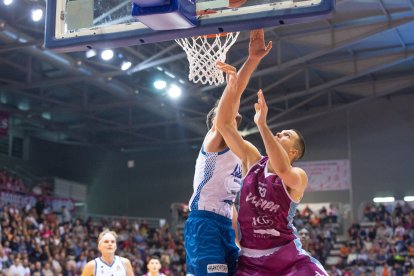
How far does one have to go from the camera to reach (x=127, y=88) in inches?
871

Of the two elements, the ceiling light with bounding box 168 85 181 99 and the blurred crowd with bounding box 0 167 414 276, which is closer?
the blurred crowd with bounding box 0 167 414 276

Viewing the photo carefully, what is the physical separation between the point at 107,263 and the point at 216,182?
4.19 metres

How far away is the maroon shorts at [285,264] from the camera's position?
466 cm

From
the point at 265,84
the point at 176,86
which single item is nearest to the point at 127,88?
the point at 176,86

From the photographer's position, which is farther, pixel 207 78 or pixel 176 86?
pixel 176 86

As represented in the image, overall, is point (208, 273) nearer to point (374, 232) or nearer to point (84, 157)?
point (374, 232)

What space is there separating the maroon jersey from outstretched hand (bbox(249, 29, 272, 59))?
0.95 metres

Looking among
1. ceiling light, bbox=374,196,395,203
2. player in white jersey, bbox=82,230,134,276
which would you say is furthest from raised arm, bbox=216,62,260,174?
ceiling light, bbox=374,196,395,203

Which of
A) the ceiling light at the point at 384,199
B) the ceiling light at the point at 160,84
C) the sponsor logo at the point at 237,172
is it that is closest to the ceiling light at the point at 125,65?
the ceiling light at the point at 160,84

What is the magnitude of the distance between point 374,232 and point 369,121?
5.34 m

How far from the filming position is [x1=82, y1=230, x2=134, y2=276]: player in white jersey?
8.52 m

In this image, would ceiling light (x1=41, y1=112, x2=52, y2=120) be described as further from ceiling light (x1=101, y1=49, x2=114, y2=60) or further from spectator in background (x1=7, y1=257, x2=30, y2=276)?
spectator in background (x1=7, y1=257, x2=30, y2=276)

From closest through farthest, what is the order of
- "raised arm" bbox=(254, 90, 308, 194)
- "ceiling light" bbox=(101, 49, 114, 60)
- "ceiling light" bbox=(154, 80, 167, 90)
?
"raised arm" bbox=(254, 90, 308, 194), "ceiling light" bbox=(101, 49, 114, 60), "ceiling light" bbox=(154, 80, 167, 90)

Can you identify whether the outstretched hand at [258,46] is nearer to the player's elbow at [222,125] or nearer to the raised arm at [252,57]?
the raised arm at [252,57]
